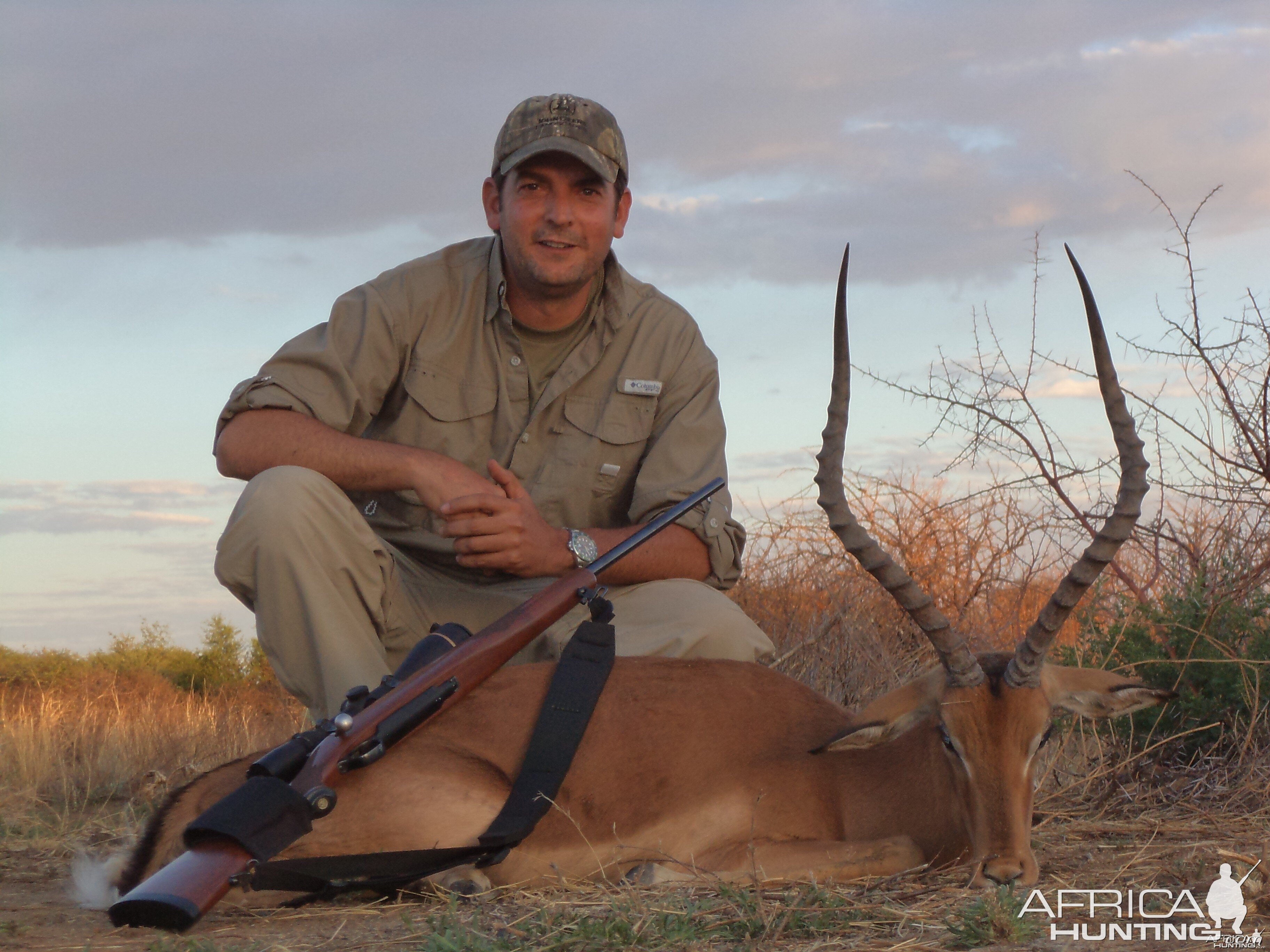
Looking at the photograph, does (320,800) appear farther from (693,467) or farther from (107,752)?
(107,752)

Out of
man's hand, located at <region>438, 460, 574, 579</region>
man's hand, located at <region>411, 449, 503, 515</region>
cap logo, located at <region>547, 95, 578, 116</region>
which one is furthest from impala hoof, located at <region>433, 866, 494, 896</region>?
cap logo, located at <region>547, 95, 578, 116</region>

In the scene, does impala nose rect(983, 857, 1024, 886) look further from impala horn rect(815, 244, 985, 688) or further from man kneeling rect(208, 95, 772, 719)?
man kneeling rect(208, 95, 772, 719)

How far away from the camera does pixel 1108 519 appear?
14.1 ft

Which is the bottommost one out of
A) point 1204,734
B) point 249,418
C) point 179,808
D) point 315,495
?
point 1204,734

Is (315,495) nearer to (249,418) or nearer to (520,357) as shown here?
(249,418)

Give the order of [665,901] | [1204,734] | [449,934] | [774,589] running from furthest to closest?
[774,589] → [1204,734] → [665,901] → [449,934]

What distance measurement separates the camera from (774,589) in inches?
418

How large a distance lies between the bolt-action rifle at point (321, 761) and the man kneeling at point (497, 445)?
0.67 meters

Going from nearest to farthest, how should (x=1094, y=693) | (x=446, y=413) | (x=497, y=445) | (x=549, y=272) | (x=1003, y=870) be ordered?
(x=1003, y=870) < (x=1094, y=693) < (x=549, y=272) < (x=446, y=413) < (x=497, y=445)

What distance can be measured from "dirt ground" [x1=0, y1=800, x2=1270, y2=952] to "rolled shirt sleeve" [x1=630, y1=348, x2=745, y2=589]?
199cm

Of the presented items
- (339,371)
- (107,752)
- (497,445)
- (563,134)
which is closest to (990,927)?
(497,445)

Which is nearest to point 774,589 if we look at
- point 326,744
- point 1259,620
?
point 1259,620

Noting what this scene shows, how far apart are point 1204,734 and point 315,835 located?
170 inches

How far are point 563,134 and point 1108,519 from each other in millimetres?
3203
